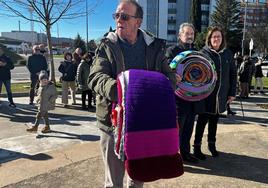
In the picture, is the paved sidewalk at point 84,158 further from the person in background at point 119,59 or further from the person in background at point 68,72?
the person in background at point 68,72

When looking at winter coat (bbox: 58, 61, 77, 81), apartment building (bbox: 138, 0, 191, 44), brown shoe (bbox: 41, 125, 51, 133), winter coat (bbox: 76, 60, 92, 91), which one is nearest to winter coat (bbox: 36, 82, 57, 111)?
brown shoe (bbox: 41, 125, 51, 133)

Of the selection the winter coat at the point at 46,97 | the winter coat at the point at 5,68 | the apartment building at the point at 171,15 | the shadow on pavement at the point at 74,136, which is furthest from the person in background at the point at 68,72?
the apartment building at the point at 171,15

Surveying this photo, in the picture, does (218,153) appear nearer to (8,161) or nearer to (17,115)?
(8,161)

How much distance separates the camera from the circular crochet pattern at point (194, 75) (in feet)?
15.3

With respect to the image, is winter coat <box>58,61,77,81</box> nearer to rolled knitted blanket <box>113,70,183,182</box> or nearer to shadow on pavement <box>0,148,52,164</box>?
shadow on pavement <box>0,148,52,164</box>

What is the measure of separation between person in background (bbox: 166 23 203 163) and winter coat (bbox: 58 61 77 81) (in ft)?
20.6

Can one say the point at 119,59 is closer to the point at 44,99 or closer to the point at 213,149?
the point at 213,149

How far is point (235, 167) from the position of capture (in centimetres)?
490

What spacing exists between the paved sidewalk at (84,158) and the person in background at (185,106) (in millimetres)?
306

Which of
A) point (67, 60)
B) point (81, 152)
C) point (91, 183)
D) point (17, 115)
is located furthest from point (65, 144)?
point (67, 60)

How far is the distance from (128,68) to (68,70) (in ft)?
26.7

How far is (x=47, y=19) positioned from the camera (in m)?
13.4

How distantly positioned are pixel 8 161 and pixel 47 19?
30.3 feet

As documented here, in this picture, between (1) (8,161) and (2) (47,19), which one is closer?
(1) (8,161)
